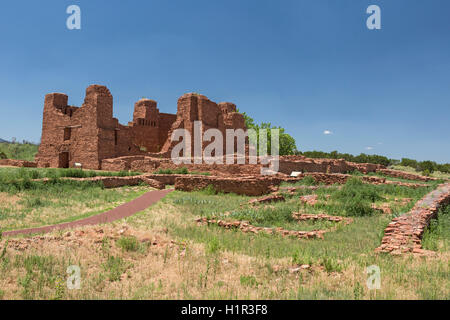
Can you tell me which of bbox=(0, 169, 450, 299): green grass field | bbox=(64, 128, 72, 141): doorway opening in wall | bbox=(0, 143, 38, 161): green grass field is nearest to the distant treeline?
bbox=(64, 128, 72, 141): doorway opening in wall

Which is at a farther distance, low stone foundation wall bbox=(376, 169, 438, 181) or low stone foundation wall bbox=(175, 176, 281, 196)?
low stone foundation wall bbox=(376, 169, 438, 181)

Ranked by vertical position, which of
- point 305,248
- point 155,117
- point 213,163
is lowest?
point 305,248

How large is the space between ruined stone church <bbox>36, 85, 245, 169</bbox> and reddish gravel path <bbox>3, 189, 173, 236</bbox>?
1374 centimetres

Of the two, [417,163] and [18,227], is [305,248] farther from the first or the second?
[417,163]

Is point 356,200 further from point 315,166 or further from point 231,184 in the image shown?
point 315,166

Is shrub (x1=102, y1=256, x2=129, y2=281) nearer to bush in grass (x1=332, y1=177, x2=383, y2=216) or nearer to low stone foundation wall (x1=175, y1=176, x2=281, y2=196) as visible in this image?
bush in grass (x1=332, y1=177, x2=383, y2=216)

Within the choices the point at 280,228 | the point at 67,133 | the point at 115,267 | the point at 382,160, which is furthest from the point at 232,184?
the point at 382,160

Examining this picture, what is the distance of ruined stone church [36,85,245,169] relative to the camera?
27.3m

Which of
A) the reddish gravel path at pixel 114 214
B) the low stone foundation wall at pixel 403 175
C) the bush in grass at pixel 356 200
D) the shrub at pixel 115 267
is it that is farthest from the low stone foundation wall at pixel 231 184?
the low stone foundation wall at pixel 403 175

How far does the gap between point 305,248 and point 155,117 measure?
35.9m

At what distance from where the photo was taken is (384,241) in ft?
23.5

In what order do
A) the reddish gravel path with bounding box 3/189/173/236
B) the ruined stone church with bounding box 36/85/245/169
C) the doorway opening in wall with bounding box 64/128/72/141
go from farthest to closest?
the doorway opening in wall with bounding box 64/128/72/141, the ruined stone church with bounding box 36/85/245/169, the reddish gravel path with bounding box 3/189/173/236

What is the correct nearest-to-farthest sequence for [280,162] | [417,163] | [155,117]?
[280,162] < [155,117] < [417,163]
